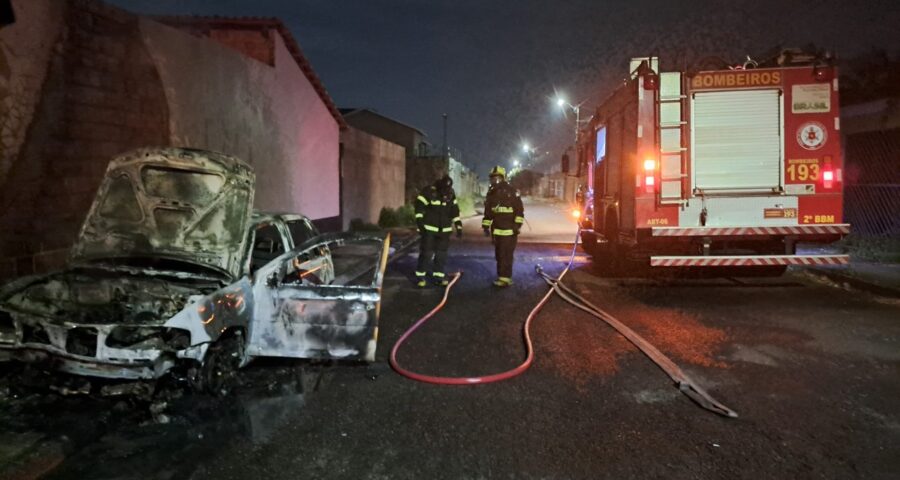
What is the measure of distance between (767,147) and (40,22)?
30.0 ft

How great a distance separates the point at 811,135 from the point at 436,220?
536 cm

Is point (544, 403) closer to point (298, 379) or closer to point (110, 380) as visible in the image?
point (298, 379)

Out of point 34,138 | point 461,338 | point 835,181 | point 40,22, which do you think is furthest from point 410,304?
point 835,181

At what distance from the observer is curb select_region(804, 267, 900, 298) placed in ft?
27.5

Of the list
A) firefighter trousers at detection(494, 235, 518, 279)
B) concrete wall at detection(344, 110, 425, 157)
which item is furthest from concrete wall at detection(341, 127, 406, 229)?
concrete wall at detection(344, 110, 425, 157)

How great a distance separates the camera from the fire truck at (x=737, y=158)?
27.4 ft

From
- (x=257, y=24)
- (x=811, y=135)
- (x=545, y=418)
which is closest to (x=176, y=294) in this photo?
(x=545, y=418)

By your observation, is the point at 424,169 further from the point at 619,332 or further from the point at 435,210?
the point at 619,332

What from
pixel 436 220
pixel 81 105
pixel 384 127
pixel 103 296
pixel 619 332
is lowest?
pixel 619 332

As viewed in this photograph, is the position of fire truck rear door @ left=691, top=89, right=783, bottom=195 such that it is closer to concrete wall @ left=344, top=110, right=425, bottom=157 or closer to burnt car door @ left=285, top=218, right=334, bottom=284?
burnt car door @ left=285, top=218, right=334, bottom=284

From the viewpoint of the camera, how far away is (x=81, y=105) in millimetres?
7410

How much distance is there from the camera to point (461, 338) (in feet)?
21.0

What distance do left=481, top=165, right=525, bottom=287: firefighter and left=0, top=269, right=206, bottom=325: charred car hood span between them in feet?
18.2

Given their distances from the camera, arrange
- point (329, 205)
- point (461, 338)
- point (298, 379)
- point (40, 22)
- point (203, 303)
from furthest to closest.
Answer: point (329, 205), point (40, 22), point (461, 338), point (298, 379), point (203, 303)
